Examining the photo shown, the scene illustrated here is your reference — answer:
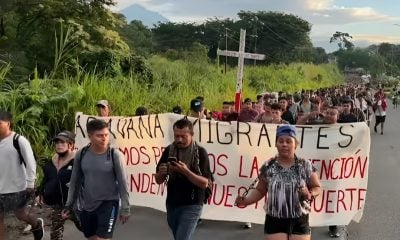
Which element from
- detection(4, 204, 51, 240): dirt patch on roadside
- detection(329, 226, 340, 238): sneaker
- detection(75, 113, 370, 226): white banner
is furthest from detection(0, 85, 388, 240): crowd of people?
detection(329, 226, 340, 238): sneaker

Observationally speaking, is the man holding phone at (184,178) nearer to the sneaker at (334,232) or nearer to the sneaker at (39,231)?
the sneaker at (39,231)

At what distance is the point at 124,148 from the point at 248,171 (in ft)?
6.10

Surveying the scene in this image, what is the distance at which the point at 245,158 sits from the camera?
23.2ft

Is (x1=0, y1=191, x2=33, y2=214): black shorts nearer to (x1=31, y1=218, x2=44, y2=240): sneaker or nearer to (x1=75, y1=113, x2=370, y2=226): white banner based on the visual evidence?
(x1=31, y1=218, x2=44, y2=240): sneaker

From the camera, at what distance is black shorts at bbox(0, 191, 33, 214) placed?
220 inches

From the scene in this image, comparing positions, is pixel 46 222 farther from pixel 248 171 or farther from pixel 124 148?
pixel 248 171

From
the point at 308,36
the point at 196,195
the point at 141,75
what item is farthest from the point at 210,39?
the point at 196,195

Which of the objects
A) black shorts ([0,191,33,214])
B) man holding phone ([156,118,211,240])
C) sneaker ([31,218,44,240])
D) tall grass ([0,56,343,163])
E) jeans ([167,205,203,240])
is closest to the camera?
man holding phone ([156,118,211,240])

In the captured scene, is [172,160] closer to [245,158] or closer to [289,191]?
[289,191]

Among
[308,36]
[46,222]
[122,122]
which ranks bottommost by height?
[46,222]

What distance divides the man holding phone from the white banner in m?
2.29

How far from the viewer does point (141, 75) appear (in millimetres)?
15273

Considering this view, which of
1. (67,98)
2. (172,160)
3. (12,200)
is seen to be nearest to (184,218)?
(172,160)

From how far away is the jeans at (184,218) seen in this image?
15.4 ft
